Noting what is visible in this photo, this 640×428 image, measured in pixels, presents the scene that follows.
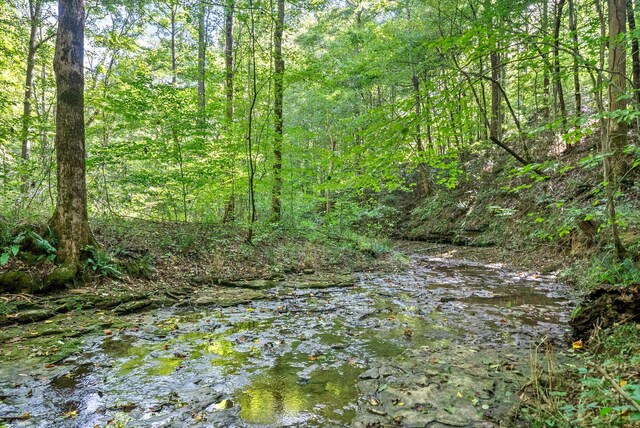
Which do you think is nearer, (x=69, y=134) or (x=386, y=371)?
(x=386, y=371)

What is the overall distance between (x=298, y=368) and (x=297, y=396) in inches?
26.3

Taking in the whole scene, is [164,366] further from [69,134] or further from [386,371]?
[69,134]

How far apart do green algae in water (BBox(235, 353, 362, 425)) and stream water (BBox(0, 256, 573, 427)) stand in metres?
0.01

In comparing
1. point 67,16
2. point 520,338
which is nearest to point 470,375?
point 520,338

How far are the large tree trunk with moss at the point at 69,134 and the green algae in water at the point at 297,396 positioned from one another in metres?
5.30

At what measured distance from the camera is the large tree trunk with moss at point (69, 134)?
6996mm

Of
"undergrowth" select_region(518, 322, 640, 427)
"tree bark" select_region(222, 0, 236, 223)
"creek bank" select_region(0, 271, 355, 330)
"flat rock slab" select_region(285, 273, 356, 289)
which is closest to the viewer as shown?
"undergrowth" select_region(518, 322, 640, 427)

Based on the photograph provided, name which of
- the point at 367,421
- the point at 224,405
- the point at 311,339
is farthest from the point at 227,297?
the point at 367,421

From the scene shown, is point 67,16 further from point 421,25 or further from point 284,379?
point 421,25

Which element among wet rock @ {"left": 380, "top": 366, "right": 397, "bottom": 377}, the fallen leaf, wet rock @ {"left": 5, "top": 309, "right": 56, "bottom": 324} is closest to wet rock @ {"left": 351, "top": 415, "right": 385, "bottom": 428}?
wet rock @ {"left": 380, "top": 366, "right": 397, "bottom": 377}

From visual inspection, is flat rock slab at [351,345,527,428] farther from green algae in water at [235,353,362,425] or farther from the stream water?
green algae in water at [235,353,362,425]

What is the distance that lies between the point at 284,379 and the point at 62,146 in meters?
6.64

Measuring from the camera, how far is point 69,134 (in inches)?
279

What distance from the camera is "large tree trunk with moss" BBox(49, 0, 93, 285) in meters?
7.00
